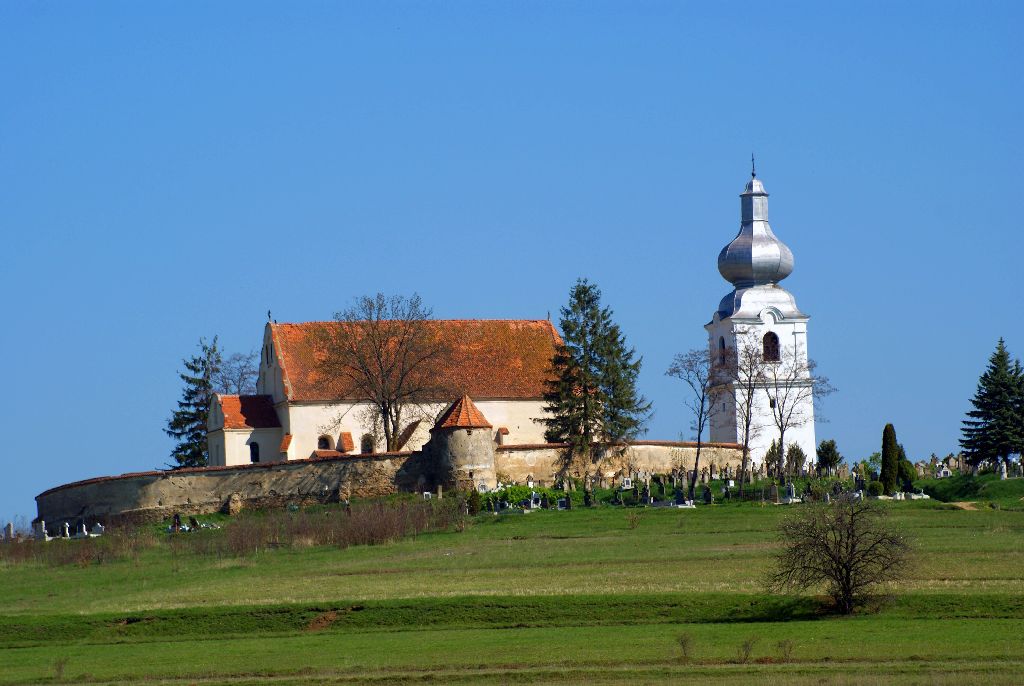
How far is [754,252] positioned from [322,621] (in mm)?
45487

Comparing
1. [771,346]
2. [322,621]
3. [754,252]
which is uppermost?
[754,252]

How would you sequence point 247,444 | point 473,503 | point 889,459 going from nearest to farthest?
1. point 473,503
2. point 889,459
3. point 247,444

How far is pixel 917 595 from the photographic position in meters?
35.4

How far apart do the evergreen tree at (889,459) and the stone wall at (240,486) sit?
15662mm

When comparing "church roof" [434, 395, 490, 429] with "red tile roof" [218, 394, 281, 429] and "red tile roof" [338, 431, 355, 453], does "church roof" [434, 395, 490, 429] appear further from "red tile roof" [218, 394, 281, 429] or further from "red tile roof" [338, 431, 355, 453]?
"red tile roof" [218, 394, 281, 429]

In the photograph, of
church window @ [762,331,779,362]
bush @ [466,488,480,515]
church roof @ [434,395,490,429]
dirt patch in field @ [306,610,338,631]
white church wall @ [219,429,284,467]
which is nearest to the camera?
dirt patch in field @ [306,610,338,631]

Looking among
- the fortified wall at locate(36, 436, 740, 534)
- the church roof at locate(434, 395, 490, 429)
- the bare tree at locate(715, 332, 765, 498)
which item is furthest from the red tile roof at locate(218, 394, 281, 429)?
the bare tree at locate(715, 332, 765, 498)

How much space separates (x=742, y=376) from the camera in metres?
75.9

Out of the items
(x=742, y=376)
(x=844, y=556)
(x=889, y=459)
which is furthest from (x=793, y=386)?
(x=844, y=556)

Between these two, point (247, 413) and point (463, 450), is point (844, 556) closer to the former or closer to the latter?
point (463, 450)

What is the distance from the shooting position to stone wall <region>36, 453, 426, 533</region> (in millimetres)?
60969

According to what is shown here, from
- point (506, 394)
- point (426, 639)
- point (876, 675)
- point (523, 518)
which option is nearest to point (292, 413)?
point (506, 394)

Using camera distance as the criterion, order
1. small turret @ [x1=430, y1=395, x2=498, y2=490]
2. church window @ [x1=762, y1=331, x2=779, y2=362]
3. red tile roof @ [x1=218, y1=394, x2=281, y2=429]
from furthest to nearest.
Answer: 1. church window @ [x1=762, y1=331, x2=779, y2=362]
2. red tile roof @ [x1=218, y1=394, x2=281, y2=429]
3. small turret @ [x1=430, y1=395, x2=498, y2=490]

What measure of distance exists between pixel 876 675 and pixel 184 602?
56.9ft
